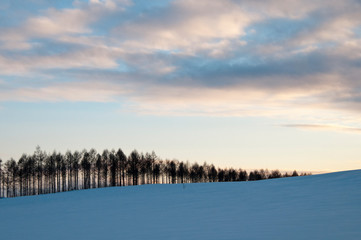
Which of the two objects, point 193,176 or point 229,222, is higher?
point 229,222

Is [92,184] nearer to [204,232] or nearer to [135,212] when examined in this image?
[135,212]

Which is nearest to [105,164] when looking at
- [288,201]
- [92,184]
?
[92,184]

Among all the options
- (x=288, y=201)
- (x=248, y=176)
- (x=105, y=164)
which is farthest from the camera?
(x=248, y=176)

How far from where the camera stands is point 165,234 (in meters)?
13.0

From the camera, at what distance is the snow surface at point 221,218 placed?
40.0 feet

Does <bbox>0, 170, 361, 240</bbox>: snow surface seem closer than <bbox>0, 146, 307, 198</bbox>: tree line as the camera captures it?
Yes

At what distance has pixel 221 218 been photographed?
1567 centimetres

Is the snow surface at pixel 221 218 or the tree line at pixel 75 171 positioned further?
the tree line at pixel 75 171

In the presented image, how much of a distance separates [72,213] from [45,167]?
8155 cm

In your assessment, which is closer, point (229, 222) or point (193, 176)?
point (229, 222)

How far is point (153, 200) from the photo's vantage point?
25031 millimetres

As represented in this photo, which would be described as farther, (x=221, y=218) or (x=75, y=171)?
(x=75, y=171)

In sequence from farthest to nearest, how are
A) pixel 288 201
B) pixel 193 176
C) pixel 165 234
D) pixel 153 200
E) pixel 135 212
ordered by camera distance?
pixel 193 176
pixel 153 200
pixel 135 212
pixel 288 201
pixel 165 234

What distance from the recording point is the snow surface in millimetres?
12203
